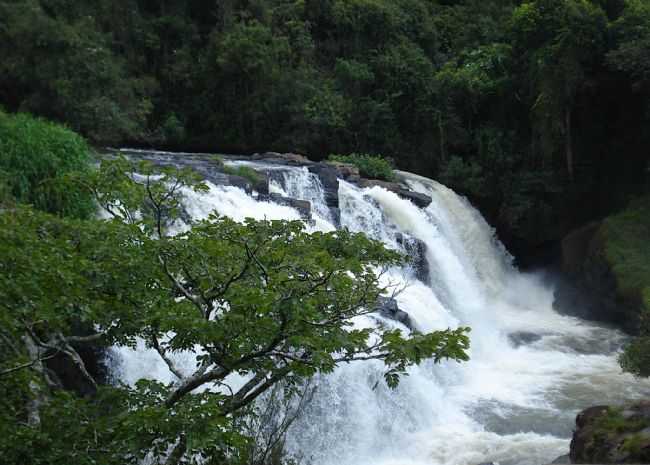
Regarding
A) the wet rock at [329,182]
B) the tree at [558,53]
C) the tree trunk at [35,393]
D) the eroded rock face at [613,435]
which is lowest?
the tree trunk at [35,393]

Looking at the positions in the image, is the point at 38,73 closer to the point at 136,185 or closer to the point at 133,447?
the point at 136,185

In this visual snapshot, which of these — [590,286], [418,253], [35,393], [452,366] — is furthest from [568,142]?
[35,393]

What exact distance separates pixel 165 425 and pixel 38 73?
15600 mm

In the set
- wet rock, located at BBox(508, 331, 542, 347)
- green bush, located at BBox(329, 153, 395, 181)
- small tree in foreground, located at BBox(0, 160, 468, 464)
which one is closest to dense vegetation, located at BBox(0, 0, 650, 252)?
green bush, located at BBox(329, 153, 395, 181)

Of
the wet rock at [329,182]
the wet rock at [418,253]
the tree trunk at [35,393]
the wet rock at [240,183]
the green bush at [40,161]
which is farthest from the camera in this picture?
the wet rock at [329,182]

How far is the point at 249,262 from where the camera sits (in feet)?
17.9

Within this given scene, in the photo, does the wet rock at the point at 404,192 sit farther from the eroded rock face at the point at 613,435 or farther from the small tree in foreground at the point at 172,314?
the small tree in foreground at the point at 172,314

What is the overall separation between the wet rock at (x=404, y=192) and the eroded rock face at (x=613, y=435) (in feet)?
28.5

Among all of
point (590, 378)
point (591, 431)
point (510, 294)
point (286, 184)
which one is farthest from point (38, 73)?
point (591, 431)

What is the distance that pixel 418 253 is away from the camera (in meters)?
16.2

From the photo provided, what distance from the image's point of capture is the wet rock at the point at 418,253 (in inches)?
624

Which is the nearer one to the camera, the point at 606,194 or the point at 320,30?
the point at 606,194

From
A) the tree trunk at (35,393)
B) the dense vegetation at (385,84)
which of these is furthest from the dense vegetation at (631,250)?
the tree trunk at (35,393)

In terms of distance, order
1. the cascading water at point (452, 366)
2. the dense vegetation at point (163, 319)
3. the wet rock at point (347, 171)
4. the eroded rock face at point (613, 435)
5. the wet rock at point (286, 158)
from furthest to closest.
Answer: the wet rock at point (286, 158) → the wet rock at point (347, 171) → the cascading water at point (452, 366) → the eroded rock face at point (613, 435) → the dense vegetation at point (163, 319)
